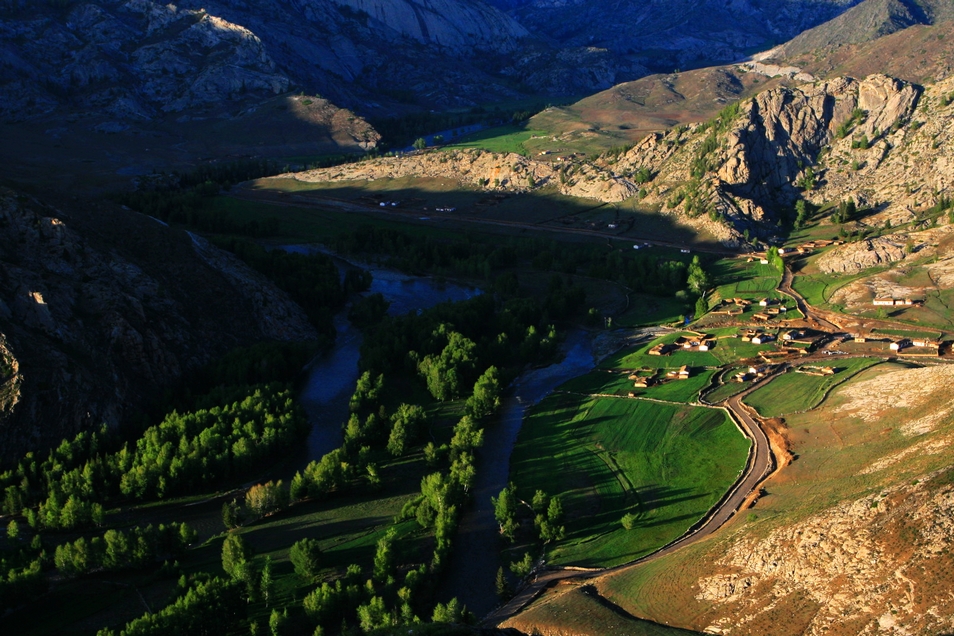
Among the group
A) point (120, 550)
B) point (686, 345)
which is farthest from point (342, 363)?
point (120, 550)

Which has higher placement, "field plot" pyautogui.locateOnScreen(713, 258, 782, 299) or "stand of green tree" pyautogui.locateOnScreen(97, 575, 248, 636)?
"field plot" pyautogui.locateOnScreen(713, 258, 782, 299)

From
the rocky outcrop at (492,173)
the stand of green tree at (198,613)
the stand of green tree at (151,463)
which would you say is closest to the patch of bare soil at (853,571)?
the stand of green tree at (198,613)

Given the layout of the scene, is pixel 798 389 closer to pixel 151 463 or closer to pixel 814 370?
pixel 814 370

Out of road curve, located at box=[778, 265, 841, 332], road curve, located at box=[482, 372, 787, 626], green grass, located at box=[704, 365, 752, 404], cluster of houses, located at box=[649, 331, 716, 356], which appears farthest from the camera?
road curve, located at box=[778, 265, 841, 332]

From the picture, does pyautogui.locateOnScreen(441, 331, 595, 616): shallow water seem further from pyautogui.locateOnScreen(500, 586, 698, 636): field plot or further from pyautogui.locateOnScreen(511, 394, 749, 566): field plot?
→ pyautogui.locateOnScreen(500, 586, 698, 636): field plot

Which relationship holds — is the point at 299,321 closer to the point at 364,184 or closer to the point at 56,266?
the point at 56,266

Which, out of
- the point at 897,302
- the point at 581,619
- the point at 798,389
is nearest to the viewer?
the point at 581,619

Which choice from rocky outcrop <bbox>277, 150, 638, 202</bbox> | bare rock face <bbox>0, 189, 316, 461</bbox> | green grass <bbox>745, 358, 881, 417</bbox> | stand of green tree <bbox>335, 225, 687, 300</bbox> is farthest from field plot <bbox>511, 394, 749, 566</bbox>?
rocky outcrop <bbox>277, 150, 638, 202</bbox>
